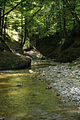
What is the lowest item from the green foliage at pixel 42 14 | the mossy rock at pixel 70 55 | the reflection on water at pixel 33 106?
the mossy rock at pixel 70 55

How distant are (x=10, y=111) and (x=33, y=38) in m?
37.8

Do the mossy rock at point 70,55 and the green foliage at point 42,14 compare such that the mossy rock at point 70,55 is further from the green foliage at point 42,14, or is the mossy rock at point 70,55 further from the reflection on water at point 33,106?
the reflection on water at point 33,106

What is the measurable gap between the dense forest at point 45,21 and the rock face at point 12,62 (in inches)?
39.7

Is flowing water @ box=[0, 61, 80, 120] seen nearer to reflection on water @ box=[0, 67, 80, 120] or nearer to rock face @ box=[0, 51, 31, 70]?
reflection on water @ box=[0, 67, 80, 120]

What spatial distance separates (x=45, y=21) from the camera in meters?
38.8

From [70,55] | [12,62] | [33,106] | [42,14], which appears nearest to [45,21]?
[42,14]

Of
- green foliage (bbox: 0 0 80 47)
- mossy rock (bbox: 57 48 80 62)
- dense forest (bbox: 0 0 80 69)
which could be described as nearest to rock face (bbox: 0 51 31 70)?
dense forest (bbox: 0 0 80 69)

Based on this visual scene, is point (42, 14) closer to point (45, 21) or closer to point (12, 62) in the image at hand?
point (12, 62)

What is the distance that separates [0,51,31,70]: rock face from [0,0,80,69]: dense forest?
101 cm

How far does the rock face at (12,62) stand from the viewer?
13.5 m

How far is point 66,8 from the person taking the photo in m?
14.4

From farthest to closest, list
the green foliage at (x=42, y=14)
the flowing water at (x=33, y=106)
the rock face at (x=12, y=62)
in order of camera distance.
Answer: the green foliage at (x=42, y=14) → the rock face at (x=12, y=62) → the flowing water at (x=33, y=106)

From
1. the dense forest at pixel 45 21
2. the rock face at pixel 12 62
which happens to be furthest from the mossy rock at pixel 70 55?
the rock face at pixel 12 62

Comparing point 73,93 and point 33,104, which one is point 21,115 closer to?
point 33,104
